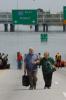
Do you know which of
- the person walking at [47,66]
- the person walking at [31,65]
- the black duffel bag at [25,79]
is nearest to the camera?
the person walking at [31,65]

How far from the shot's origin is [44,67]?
76.8 ft

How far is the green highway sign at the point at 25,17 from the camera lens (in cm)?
6290

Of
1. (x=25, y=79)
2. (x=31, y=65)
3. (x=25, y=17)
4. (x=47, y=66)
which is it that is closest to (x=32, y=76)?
(x=25, y=79)

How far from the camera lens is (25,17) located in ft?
208

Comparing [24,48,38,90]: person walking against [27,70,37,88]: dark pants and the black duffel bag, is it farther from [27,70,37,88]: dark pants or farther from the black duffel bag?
the black duffel bag

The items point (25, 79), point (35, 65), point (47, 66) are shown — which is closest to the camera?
point (35, 65)

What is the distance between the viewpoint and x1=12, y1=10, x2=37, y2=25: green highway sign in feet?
206

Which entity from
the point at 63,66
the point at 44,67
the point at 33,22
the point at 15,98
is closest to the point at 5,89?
the point at 44,67

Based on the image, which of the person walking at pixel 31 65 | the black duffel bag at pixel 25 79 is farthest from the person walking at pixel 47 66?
the black duffel bag at pixel 25 79

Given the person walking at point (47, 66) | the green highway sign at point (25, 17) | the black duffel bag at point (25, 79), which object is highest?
the person walking at point (47, 66)

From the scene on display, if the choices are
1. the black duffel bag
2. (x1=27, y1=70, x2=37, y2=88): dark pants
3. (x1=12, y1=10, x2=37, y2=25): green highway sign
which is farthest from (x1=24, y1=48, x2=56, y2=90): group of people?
(x1=12, y1=10, x2=37, y2=25): green highway sign

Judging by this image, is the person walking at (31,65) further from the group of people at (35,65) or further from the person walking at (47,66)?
the person walking at (47,66)

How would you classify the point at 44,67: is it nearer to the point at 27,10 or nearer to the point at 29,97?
the point at 29,97

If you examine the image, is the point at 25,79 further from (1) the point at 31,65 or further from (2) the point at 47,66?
(2) the point at 47,66
